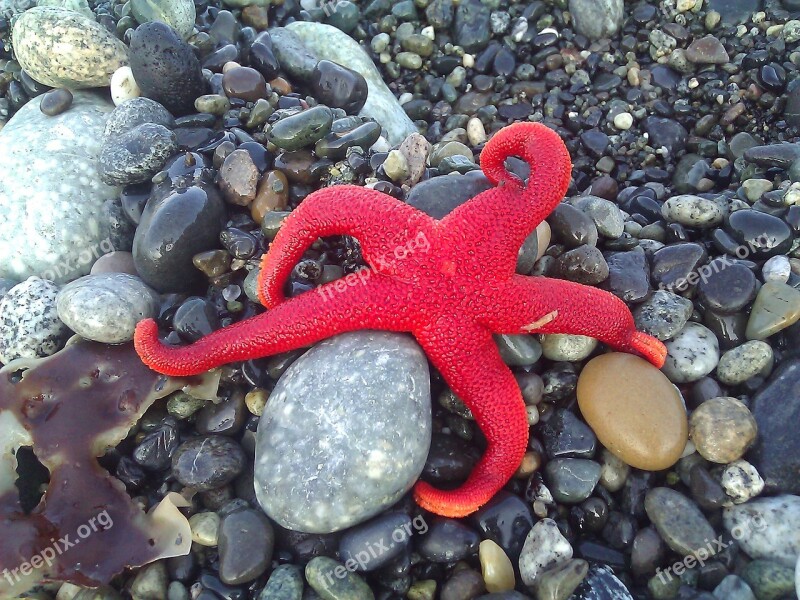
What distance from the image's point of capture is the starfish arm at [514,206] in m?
3.31

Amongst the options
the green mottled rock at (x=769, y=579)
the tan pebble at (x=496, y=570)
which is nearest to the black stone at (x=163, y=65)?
the tan pebble at (x=496, y=570)

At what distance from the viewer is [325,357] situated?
3.39 meters

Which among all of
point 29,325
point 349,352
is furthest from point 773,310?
point 29,325

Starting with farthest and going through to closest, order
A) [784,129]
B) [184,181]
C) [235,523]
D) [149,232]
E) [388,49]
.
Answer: [388,49] < [784,129] < [184,181] < [149,232] < [235,523]

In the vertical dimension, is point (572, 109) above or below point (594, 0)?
below

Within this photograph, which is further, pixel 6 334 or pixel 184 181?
pixel 184 181

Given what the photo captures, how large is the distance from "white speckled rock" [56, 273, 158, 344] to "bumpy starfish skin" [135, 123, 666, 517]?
226 millimetres

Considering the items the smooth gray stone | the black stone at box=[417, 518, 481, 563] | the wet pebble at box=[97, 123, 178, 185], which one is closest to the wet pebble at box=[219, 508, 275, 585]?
the black stone at box=[417, 518, 481, 563]

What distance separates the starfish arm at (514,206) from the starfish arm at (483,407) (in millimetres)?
411

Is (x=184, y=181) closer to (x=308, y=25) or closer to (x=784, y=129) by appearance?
(x=308, y=25)

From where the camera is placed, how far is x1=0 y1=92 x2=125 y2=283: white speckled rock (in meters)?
4.18

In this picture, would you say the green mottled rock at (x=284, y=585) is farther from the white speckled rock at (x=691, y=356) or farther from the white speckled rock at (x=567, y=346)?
the white speckled rock at (x=691, y=356)

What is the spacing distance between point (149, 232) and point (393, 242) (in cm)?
156

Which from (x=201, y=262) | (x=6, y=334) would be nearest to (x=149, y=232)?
(x=201, y=262)
